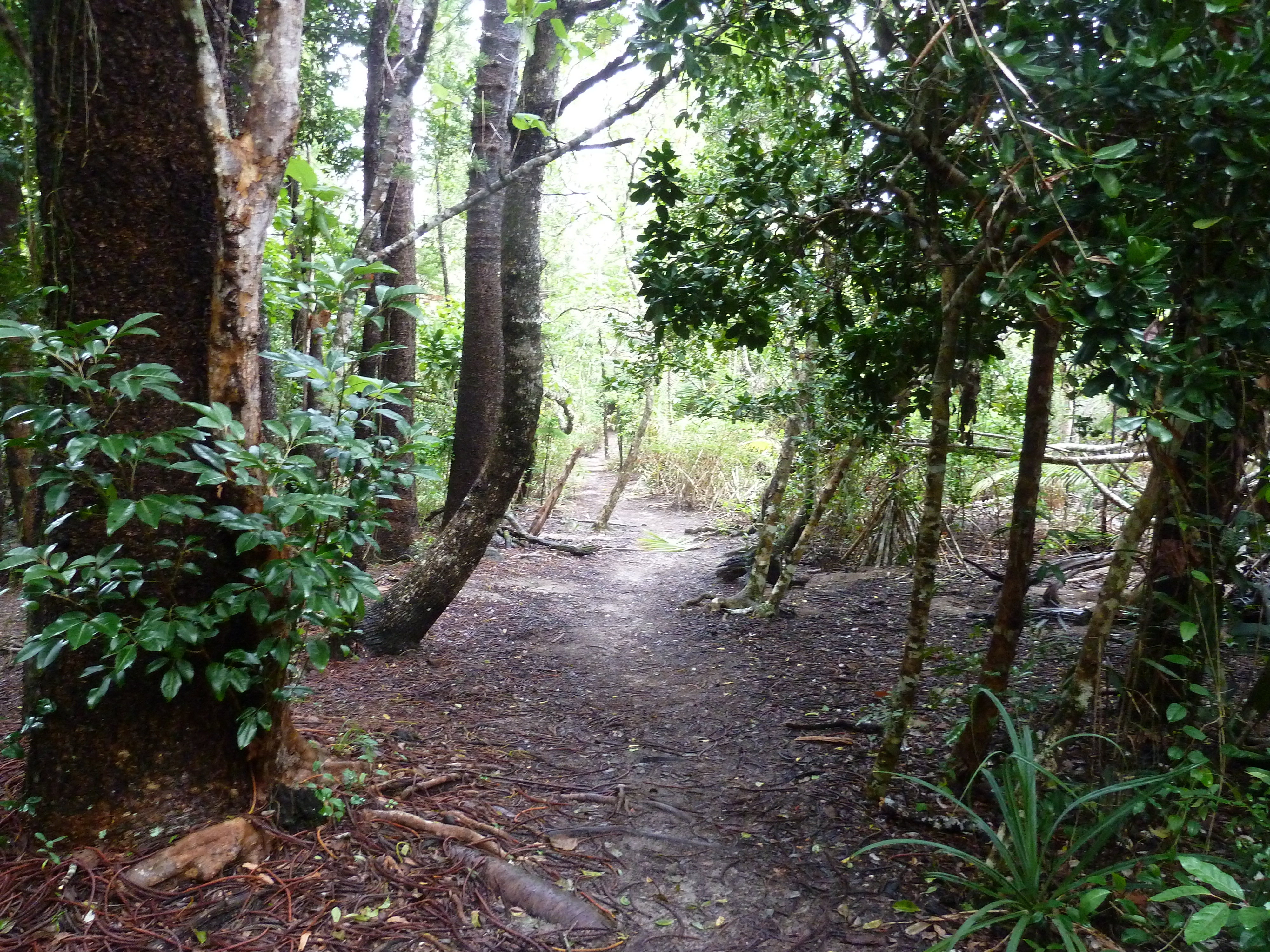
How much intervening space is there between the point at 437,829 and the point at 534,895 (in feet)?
1.58

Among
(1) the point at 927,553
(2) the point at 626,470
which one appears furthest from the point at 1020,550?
(2) the point at 626,470

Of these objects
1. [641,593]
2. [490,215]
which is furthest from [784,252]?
[641,593]

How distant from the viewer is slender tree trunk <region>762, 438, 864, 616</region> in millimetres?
5684

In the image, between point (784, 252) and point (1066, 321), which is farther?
point (784, 252)

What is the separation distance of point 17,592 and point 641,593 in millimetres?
5318

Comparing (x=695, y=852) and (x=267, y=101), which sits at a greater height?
(x=267, y=101)

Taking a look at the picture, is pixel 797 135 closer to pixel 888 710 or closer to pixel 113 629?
pixel 888 710

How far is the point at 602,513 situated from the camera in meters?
13.1

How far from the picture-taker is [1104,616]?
270 centimetres

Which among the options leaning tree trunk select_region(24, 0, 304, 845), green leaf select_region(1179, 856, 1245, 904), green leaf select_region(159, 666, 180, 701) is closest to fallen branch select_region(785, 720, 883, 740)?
green leaf select_region(1179, 856, 1245, 904)

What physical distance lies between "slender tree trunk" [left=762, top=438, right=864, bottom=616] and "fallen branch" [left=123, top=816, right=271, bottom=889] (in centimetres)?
414

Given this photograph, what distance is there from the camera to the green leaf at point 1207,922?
1.60 meters

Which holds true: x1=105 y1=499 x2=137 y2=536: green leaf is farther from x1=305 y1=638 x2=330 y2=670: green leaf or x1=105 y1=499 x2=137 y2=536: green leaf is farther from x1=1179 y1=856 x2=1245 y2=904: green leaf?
x1=1179 y1=856 x2=1245 y2=904: green leaf

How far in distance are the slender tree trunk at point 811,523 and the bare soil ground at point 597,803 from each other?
10.0 inches
